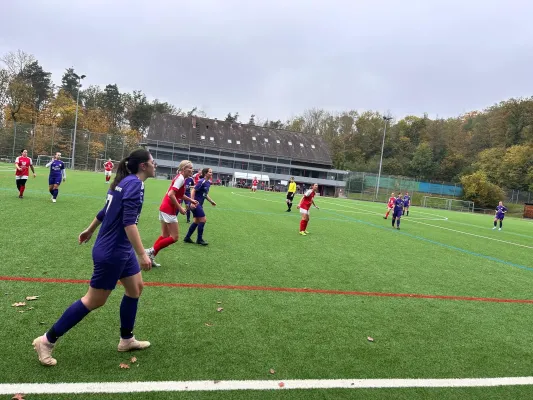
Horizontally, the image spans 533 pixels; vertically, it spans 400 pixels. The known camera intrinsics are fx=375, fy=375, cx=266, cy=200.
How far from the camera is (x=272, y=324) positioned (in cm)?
457

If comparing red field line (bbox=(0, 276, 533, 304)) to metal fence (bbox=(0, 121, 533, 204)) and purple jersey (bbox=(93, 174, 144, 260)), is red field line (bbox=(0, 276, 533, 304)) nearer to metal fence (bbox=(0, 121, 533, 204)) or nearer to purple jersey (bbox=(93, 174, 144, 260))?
purple jersey (bbox=(93, 174, 144, 260))

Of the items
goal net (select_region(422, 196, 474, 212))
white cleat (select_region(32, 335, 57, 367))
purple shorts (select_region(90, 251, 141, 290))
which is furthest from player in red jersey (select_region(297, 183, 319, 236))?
goal net (select_region(422, 196, 474, 212))

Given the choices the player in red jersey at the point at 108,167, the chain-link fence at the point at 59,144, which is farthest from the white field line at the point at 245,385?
the chain-link fence at the point at 59,144

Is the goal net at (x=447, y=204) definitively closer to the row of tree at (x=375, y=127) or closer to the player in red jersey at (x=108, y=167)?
the row of tree at (x=375, y=127)

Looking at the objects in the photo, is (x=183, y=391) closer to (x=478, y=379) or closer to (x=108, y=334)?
(x=108, y=334)

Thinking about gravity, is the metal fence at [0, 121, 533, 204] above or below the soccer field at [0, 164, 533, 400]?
above

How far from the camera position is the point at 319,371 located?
3516mm

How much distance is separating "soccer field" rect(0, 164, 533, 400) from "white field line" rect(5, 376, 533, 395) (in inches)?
0.6

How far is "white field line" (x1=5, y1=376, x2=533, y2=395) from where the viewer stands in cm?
289

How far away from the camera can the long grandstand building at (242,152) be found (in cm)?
6400

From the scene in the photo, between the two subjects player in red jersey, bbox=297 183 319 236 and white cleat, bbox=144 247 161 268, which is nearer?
white cleat, bbox=144 247 161 268

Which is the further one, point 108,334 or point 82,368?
point 108,334

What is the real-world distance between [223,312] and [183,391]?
1.83 metres

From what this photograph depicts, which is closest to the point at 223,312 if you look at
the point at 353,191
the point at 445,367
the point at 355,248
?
the point at 445,367
